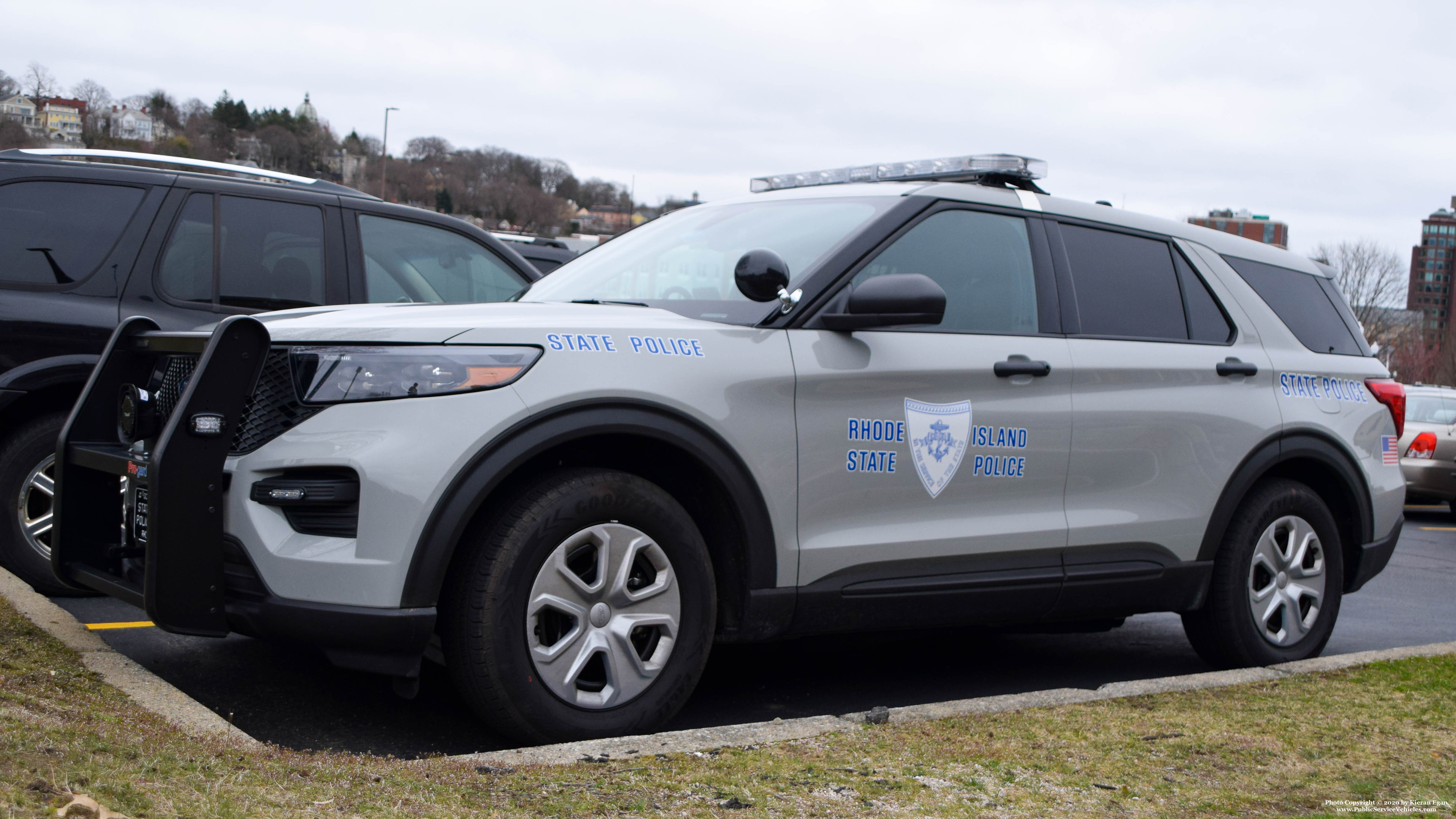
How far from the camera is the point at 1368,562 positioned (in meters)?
5.62

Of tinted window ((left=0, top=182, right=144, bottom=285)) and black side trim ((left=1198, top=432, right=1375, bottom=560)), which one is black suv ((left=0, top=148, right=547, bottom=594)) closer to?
tinted window ((left=0, top=182, right=144, bottom=285))

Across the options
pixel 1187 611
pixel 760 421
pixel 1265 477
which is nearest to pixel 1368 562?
pixel 1265 477

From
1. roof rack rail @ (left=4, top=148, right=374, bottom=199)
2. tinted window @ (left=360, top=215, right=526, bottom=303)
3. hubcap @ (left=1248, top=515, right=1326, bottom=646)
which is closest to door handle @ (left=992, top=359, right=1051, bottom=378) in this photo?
hubcap @ (left=1248, top=515, right=1326, bottom=646)

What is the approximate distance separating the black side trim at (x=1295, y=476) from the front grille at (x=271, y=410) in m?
3.38

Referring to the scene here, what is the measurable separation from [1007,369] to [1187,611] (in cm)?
145

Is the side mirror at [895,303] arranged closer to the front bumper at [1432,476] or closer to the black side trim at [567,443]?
the black side trim at [567,443]

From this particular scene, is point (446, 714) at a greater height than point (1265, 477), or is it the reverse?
point (1265, 477)

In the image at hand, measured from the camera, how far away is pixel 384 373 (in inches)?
132

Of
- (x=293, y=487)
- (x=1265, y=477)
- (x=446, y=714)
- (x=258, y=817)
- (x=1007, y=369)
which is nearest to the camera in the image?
(x=258, y=817)

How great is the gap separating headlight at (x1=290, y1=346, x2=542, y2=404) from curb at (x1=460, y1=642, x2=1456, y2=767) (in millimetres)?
933

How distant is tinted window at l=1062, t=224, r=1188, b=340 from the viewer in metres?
4.85

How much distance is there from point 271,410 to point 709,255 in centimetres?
171

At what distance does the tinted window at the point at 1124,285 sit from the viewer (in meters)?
4.85

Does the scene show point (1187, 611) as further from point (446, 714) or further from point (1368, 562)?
point (446, 714)
